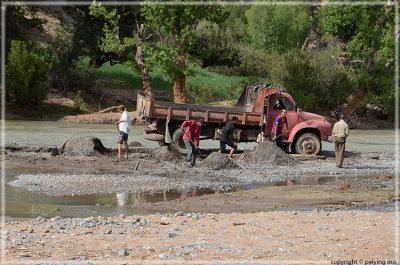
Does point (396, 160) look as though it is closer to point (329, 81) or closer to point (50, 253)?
point (50, 253)

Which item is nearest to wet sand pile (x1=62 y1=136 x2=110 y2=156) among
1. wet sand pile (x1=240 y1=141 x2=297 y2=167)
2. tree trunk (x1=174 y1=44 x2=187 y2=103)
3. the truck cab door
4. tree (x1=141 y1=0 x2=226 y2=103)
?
wet sand pile (x1=240 y1=141 x2=297 y2=167)

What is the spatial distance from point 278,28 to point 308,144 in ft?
232

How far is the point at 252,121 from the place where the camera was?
79.3 feet

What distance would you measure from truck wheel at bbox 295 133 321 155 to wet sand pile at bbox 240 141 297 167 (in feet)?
6.44

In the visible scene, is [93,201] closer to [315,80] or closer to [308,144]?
[308,144]

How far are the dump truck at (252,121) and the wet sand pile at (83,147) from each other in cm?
194

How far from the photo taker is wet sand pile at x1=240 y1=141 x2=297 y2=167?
22.2m

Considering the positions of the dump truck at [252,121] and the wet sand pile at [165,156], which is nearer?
the wet sand pile at [165,156]

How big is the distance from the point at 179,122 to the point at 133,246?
14.7m

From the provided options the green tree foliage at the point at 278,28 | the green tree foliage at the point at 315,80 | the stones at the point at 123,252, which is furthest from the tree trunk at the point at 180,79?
the green tree foliage at the point at 278,28

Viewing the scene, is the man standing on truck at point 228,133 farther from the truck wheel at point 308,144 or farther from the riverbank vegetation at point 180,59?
the riverbank vegetation at point 180,59

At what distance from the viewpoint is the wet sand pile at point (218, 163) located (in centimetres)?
2063

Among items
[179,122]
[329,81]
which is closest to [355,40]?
[329,81]

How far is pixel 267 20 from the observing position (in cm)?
9344
